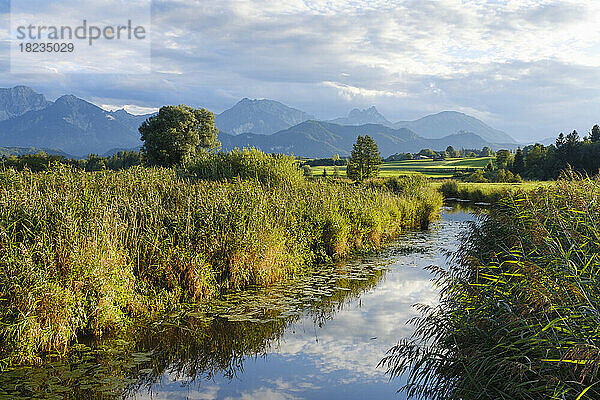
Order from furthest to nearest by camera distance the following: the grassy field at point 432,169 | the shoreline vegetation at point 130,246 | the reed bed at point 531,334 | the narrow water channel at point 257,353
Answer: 1. the grassy field at point 432,169
2. the shoreline vegetation at point 130,246
3. the narrow water channel at point 257,353
4. the reed bed at point 531,334

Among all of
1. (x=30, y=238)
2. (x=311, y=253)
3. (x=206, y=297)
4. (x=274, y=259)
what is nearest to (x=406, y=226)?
(x=311, y=253)

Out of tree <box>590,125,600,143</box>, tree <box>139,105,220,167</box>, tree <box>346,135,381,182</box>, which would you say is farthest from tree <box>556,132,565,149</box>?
tree <box>139,105,220,167</box>

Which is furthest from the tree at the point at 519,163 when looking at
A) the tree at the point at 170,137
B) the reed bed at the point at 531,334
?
the reed bed at the point at 531,334

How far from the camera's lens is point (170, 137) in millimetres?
44188

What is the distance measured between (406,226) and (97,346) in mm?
17876

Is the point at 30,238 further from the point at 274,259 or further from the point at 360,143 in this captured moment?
the point at 360,143

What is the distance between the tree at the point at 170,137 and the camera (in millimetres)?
44500

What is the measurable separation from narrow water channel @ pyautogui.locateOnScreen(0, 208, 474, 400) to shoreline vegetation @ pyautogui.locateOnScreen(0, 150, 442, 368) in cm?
48

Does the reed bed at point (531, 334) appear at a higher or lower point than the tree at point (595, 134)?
lower

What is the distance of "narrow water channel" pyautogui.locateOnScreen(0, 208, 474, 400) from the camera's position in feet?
21.1

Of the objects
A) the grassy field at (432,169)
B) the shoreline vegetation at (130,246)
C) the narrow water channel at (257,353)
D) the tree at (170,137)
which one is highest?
the tree at (170,137)

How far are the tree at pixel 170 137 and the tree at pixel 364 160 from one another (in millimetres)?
17571

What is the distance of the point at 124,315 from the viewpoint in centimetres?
820

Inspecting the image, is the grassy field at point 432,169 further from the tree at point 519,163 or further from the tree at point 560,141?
the tree at point 560,141
